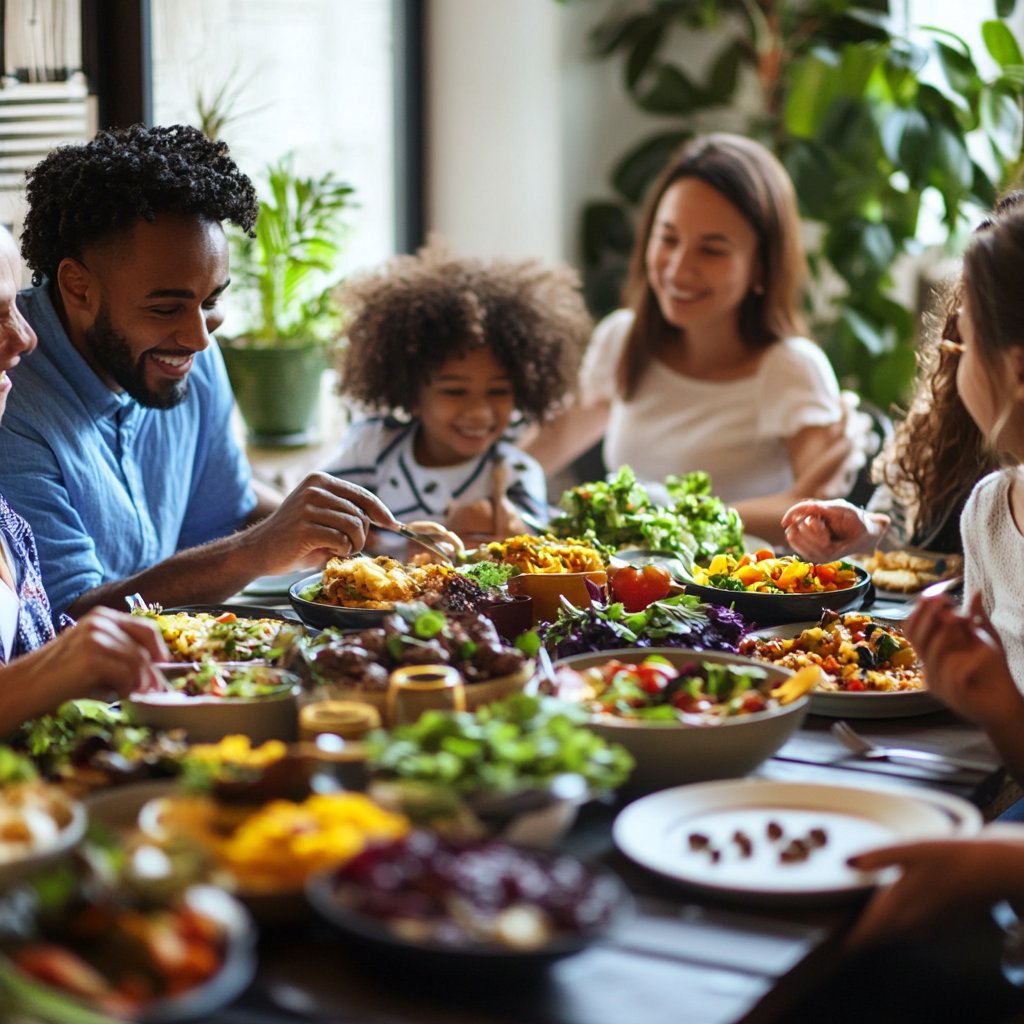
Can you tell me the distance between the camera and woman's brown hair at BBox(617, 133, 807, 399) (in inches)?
124

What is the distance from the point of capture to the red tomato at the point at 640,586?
1.88 metres

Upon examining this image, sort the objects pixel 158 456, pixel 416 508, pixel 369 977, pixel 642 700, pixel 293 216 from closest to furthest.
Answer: pixel 369 977 → pixel 642 700 → pixel 158 456 → pixel 416 508 → pixel 293 216

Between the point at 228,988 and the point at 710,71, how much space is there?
15.0 feet

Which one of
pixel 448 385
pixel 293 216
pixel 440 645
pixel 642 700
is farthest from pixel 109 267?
pixel 293 216

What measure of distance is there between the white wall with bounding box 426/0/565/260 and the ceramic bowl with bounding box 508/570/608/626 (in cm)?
282

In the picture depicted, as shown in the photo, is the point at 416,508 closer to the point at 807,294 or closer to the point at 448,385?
the point at 448,385

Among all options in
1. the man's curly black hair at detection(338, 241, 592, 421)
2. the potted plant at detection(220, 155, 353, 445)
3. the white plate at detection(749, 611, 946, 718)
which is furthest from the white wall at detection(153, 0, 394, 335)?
the white plate at detection(749, 611, 946, 718)

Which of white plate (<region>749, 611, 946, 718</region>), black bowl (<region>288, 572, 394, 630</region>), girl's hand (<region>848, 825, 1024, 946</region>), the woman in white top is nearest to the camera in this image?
girl's hand (<region>848, 825, 1024, 946</region>)

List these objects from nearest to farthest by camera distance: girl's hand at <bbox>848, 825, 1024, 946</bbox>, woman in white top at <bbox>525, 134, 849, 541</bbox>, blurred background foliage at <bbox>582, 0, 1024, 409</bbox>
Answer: girl's hand at <bbox>848, 825, 1024, 946</bbox>
woman in white top at <bbox>525, 134, 849, 541</bbox>
blurred background foliage at <bbox>582, 0, 1024, 409</bbox>

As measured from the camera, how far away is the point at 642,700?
4.44 ft

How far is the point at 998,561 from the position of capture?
5.70ft

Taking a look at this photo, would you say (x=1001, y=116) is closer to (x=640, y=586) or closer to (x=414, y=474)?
(x=414, y=474)

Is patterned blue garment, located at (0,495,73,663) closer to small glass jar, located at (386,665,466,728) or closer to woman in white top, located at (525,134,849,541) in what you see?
small glass jar, located at (386,665,466,728)

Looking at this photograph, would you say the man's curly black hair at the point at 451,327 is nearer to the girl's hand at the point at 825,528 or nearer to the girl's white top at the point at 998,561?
the girl's hand at the point at 825,528
